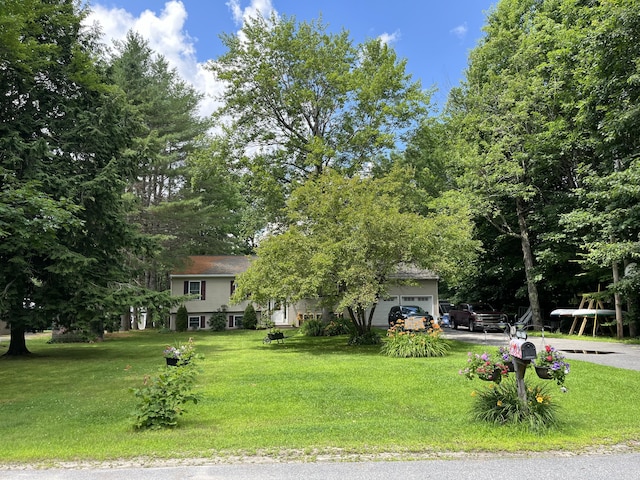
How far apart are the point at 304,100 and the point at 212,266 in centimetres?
1378

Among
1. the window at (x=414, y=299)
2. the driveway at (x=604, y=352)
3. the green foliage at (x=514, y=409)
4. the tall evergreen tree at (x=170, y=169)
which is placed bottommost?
the driveway at (x=604, y=352)

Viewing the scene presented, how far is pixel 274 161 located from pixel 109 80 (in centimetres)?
983

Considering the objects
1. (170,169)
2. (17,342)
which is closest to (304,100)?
(170,169)

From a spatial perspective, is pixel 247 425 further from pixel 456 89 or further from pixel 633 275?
pixel 456 89

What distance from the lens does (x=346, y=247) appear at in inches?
615

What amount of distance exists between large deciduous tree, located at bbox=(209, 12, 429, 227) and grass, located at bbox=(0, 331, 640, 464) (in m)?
14.7

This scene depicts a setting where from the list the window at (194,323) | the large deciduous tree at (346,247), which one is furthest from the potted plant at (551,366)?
the window at (194,323)

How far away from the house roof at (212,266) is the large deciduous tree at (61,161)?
41.7 feet

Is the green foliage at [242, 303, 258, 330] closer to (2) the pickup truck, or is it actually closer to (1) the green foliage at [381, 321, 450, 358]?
(2) the pickup truck

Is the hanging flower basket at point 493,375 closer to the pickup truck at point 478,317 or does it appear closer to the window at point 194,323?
the pickup truck at point 478,317

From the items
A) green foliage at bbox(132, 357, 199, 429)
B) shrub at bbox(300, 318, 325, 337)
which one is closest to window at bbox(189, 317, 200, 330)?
shrub at bbox(300, 318, 325, 337)

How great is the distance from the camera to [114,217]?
17.5 m

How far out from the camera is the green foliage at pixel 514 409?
6.07 m

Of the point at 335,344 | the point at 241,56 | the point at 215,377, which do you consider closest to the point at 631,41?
the point at 335,344
